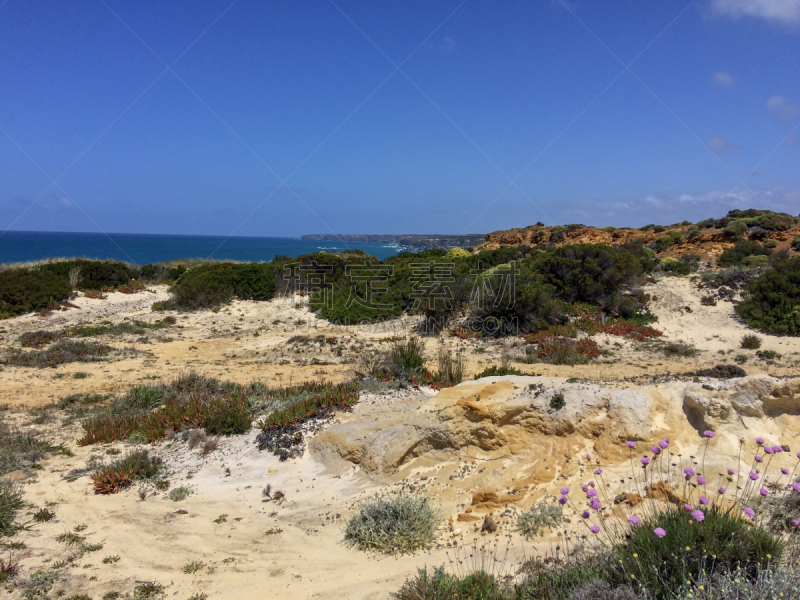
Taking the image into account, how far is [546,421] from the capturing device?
562 cm

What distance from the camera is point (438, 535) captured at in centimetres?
466

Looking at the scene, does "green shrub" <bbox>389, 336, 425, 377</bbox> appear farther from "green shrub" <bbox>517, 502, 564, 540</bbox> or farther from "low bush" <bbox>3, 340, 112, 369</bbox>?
"low bush" <bbox>3, 340, 112, 369</bbox>

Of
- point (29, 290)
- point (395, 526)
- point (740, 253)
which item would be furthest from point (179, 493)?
point (740, 253)

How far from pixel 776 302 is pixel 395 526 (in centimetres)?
1651

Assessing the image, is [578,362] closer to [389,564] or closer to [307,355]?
[307,355]

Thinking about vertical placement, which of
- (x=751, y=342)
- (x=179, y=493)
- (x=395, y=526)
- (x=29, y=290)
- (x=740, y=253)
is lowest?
(x=179, y=493)

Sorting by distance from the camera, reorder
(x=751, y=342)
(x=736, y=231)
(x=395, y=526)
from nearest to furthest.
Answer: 1. (x=395, y=526)
2. (x=751, y=342)
3. (x=736, y=231)

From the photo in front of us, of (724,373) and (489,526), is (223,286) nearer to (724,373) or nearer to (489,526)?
(724,373)

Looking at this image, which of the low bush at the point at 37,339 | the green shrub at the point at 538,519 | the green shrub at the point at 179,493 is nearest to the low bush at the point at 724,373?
the green shrub at the point at 538,519

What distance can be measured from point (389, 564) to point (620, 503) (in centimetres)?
216

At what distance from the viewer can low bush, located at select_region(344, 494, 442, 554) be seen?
4488 millimetres

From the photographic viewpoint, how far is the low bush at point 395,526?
4.49m

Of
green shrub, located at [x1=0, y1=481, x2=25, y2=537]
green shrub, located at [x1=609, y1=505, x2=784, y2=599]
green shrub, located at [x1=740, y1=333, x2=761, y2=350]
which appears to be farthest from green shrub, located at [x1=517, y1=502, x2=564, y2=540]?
green shrub, located at [x1=740, y1=333, x2=761, y2=350]

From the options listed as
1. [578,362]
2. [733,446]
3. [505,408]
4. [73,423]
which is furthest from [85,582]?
[578,362]
